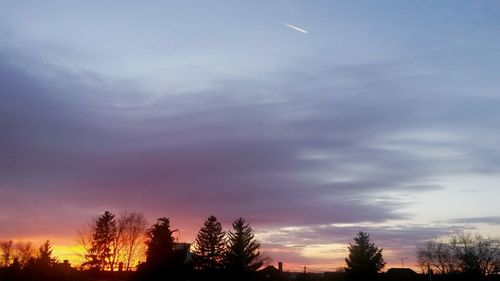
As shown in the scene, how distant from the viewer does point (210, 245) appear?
2808 inches

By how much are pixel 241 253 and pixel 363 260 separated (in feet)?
56.6

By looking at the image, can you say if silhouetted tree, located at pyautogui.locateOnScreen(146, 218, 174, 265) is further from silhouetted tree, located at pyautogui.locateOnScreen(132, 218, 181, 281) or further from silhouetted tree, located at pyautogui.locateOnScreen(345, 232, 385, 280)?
silhouetted tree, located at pyautogui.locateOnScreen(345, 232, 385, 280)

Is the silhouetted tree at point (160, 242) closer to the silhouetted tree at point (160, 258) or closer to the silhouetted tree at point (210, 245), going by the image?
the silhouetted tree at point (160, 258)

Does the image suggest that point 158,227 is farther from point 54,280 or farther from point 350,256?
point 350,256

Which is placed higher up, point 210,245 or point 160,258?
point 210,245

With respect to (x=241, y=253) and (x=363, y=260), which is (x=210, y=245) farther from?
(x=363, y=260)

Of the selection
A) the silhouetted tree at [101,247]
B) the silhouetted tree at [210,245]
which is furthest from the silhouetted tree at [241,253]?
the silhouetted tree at [101,247]

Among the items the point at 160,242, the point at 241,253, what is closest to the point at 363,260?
the point at 241,253

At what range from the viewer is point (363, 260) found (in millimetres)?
72000

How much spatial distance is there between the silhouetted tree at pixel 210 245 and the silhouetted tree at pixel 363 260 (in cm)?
1798

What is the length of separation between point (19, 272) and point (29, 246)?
6187 cm

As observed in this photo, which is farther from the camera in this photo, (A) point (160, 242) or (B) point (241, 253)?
(B) point (241, 253)

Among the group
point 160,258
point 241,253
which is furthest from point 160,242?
point 241,253

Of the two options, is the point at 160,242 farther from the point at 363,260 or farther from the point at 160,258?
the point at 363,260
